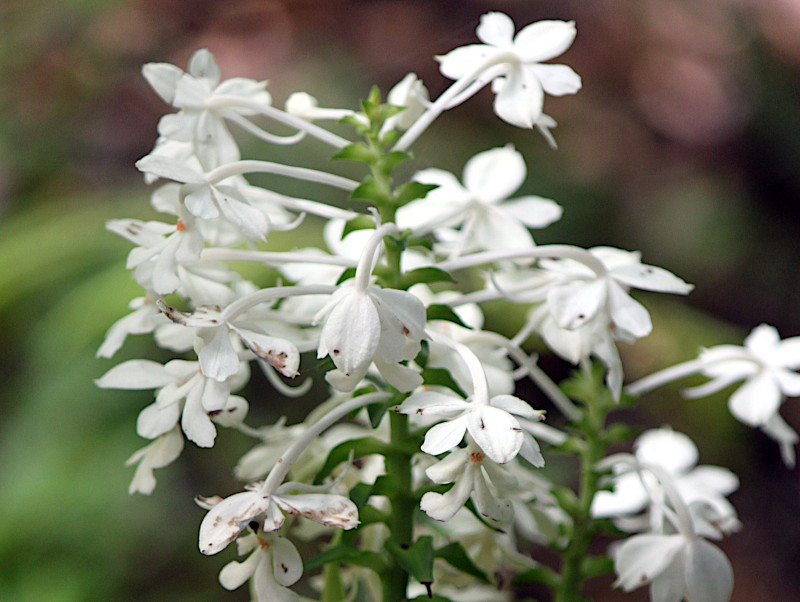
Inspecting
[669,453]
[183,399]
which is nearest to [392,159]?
[183,399]

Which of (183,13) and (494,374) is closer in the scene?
(494,374)

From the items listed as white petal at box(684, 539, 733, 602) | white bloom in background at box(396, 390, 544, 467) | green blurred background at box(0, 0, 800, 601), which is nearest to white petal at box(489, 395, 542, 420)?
white bloom in background at box(396, 390, 544, 467)

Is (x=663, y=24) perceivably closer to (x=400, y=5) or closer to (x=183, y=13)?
(x=400, y=5)


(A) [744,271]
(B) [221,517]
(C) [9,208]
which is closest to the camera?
(B) [221,517]

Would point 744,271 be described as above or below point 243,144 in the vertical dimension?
below

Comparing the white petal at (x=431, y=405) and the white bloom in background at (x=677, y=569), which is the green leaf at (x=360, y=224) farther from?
the white bloom in background at (x=677, y=569)

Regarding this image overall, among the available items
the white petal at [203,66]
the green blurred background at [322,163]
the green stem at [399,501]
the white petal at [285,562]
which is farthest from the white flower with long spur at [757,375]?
the green blurred background at [322,163]

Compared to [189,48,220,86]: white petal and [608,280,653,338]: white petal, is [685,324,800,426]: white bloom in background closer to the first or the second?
[608,280,653,338]: white petal

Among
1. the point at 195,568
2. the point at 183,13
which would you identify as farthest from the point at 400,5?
the point at 195,568

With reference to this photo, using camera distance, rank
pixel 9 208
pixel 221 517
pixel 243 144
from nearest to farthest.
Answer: pixel 221 517 < pixel 9 208 < pixel 243 144
